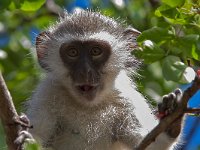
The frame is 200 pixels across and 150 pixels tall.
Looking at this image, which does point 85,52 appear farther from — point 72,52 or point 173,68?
point 173,68

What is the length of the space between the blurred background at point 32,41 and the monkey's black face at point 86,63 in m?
0.88

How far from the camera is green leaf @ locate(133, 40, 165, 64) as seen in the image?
11.3 ft

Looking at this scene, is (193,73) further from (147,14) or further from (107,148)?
(147,14)

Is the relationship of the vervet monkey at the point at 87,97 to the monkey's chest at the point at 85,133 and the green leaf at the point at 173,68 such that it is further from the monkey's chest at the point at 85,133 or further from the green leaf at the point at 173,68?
the green leaf at the point at 173,68

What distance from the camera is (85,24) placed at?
5945 mm

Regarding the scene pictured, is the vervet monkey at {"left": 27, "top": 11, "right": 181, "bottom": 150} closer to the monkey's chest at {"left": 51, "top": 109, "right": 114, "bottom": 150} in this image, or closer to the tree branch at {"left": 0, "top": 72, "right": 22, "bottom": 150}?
the monkey's chest at {"left": 51, "top": 109, "right": 114, "bottom": 150}

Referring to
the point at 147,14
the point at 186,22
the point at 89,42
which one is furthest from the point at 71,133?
the point at 147,14

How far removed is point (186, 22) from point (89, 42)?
2186 mm

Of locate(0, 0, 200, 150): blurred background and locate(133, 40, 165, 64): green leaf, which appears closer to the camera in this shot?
locate(133, 40, 165, 64): green leaf

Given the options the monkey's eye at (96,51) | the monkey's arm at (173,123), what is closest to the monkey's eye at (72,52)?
the monkey's eye at (96,51)

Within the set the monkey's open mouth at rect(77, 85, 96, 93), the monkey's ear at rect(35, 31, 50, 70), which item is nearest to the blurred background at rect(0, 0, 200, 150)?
the monkey's ear at rect(35, 31, 50, 70)

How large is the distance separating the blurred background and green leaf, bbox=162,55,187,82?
301cm

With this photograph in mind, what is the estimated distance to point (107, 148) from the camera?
17.3ft

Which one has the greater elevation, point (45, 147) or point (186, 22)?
point (186, 22)
